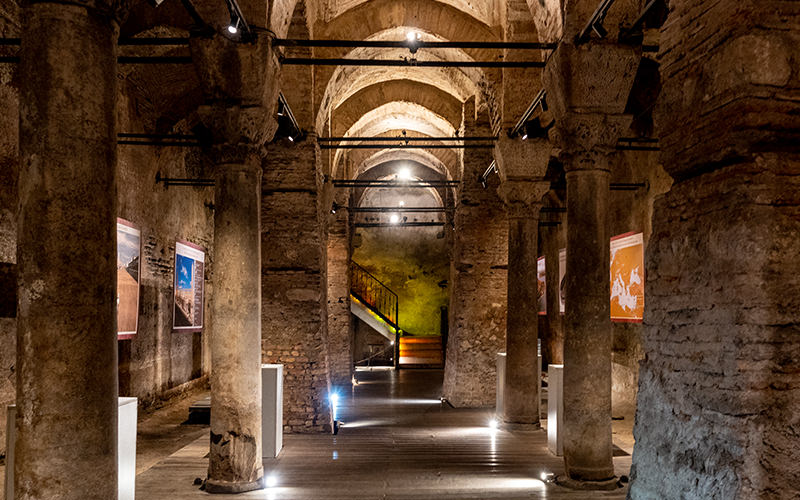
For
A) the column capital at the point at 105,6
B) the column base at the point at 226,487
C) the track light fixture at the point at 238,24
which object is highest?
the track light fixture at the point at 238,24

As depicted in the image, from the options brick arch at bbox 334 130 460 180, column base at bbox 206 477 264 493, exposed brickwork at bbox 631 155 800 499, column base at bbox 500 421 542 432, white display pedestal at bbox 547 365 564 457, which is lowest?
column base at bbox 500 421 542 432

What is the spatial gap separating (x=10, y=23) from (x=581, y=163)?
23.8ft

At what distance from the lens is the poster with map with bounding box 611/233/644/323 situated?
10.4 meters

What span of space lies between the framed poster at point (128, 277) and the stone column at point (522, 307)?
6359 millimetres

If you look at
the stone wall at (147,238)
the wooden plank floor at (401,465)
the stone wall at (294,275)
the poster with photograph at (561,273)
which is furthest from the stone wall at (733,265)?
the poster with photograph at (561,273)

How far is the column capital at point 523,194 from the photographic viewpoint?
10.8 m

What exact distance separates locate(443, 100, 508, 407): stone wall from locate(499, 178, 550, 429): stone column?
2.85 metres

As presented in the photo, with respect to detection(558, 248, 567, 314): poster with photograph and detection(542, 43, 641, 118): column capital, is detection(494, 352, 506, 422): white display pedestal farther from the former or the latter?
detection(542, 43, 641, 118): column capital

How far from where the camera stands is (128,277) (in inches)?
422

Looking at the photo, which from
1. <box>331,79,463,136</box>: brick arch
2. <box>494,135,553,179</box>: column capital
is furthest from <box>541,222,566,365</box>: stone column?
<box>494,135,553,179</box>: column capital

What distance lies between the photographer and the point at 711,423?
279 centimetres

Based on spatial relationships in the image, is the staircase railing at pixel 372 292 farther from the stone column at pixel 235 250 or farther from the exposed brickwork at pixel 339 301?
the stone column at pixel 235 250

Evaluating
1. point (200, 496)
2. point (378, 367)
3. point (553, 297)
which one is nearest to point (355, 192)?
point (378, 367)

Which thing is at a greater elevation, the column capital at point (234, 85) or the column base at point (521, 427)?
the column capital at point (234, 85)
